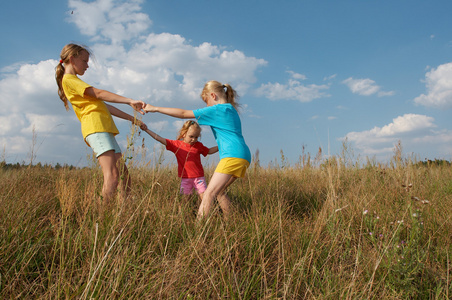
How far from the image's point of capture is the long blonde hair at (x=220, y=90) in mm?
3459

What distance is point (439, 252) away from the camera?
258 cm

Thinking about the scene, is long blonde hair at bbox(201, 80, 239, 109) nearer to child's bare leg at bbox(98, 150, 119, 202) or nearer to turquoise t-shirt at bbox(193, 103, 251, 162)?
turquoise t-shirt at bbox(193, 103, 251, 162)

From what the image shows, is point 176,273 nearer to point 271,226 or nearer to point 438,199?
point 271,226

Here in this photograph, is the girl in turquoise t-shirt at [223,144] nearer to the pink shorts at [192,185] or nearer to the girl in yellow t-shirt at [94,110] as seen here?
the girl in yellow t-shirt at [94,110]

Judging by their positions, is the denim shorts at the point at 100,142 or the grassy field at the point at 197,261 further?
the denim shorts at the point at 100,142

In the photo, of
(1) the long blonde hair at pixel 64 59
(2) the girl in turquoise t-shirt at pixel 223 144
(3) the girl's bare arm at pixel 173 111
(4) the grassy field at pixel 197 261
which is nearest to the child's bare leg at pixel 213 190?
(2) the girl in turquoise t-shirt at pixel 223 144

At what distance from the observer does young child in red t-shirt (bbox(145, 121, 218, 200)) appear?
160 inches

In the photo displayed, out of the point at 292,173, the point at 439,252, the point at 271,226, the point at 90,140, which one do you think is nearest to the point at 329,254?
the point at 271,226

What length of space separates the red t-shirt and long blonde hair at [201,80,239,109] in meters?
0.86

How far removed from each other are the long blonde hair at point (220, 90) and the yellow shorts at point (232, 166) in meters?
0.83

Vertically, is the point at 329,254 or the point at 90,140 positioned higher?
the point at 90,140

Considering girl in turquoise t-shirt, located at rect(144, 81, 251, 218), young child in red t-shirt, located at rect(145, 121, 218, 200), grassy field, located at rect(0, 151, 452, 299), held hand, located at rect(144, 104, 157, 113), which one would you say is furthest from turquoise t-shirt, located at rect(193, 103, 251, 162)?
young child in red t-shirt, located at rect(145, 121, 218, 200)

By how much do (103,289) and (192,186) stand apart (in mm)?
2353

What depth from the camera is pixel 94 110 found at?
9.87ft
